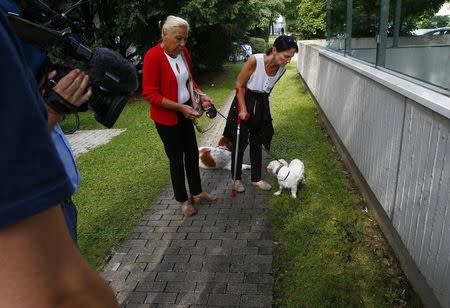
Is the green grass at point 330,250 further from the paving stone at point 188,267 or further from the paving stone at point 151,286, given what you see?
the paving stone at point 151,286

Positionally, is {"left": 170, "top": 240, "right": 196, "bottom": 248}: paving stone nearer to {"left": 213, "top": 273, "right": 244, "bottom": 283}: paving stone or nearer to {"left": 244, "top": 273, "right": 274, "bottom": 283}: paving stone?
{"left": 213, "top": 273, "right": 244, "bottom": 283}: paving stone

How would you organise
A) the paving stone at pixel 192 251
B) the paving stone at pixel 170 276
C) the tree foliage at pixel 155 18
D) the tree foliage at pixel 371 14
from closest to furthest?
the paving stone at pixel 170 276 → the tree foliage at pixel 371 14 → the paving stone at pixel 192 251 → the tree foliage at pixel 155 18

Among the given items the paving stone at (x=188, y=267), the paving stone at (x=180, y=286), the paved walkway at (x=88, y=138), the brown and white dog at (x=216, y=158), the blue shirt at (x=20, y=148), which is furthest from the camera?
the paved walkway at (x=88, y=138)

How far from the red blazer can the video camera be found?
6.94 ft

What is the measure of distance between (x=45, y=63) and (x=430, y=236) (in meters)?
2.56

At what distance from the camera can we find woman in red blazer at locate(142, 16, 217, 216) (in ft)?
13.0

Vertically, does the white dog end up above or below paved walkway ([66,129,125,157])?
above

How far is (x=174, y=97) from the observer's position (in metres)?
4.20

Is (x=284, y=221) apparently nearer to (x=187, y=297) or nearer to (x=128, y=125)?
(x=187, y=297)

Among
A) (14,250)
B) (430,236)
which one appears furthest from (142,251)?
(14,250)

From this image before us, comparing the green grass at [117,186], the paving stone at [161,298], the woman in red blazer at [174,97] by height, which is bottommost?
the green grass at [117,186]

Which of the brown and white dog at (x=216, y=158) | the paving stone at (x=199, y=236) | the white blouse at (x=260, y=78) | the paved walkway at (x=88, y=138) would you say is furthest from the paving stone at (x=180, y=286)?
the paved walkway at (x=88, y=138)

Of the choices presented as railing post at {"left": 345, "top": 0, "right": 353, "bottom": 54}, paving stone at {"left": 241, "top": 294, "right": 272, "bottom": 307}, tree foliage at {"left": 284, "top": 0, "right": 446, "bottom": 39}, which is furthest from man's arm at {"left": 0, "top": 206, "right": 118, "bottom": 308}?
railing post at {"left": 345, "top": 0, "right": 353, "bottom": 54}

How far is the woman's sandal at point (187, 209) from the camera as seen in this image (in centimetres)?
471
